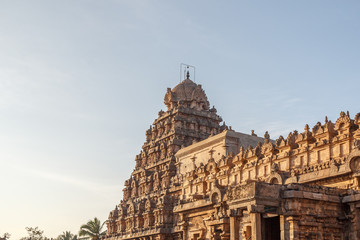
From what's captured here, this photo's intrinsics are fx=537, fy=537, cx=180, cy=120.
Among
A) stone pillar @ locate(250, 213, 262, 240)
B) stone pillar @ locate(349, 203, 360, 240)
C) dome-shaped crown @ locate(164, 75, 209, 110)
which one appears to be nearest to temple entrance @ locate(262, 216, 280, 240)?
stone pillar @ locate(250, 213, 262, 240)

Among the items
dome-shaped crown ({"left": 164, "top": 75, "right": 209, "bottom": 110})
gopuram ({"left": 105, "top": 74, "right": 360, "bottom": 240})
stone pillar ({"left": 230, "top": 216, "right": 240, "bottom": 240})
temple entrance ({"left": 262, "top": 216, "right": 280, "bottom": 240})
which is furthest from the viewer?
dome-shaped crown ({"left": 164, "top": 75, "right": 209, "bottom": 110})

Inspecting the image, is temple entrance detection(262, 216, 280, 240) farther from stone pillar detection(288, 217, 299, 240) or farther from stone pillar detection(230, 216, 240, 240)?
stone pillar detection(288, 217, 299, 240)

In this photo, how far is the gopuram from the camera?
2850cm

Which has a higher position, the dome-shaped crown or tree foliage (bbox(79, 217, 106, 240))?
the dome-shaped crown

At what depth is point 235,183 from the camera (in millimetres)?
47969

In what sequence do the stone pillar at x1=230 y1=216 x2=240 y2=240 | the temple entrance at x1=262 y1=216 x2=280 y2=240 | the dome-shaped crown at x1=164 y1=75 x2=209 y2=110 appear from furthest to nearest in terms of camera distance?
the dome-shaped crown at x1=164 y1=75 x2=209 y2=110, the temple entrance at x1=262 y1=216 x2=280 y2=240, the stone pillar at x1=230 y1=216 x2=240 y2=240

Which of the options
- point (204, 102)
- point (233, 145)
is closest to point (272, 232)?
point (233, 145)

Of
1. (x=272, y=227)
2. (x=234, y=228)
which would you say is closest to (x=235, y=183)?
(x=272, y=227)

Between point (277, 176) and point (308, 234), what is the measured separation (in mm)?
10848

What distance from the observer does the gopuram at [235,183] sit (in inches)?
1122

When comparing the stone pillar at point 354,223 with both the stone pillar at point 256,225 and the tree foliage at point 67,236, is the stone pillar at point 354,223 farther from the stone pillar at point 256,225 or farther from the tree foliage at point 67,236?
the tree foliage at point 67,236

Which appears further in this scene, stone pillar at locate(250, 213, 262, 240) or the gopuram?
the gopuram

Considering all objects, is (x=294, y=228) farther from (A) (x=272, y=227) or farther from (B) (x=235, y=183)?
(B) (x=235, y=183)

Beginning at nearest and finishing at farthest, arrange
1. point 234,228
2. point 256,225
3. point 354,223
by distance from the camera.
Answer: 1. point 256,225
2. point 354,223
3. point 234,228
